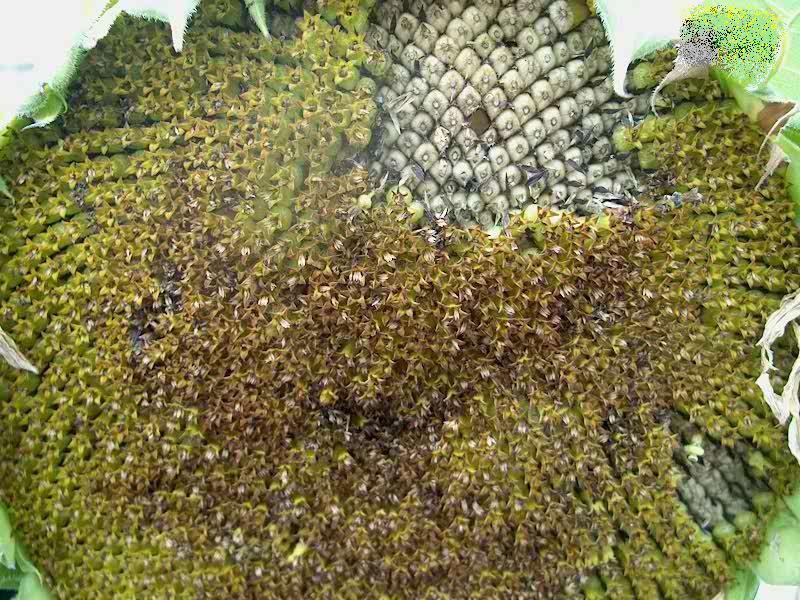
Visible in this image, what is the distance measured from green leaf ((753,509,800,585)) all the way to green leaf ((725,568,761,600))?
0.12 ft

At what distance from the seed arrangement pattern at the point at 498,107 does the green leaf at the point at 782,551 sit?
0.68m

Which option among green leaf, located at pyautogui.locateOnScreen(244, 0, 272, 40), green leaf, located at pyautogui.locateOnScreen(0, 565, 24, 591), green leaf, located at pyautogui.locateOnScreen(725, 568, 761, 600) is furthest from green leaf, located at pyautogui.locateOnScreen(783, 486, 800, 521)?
green leaf, located at pyautogui.locateOnScreen(0, 565, 24, 591)

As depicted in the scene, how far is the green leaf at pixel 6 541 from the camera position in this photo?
4.66ft

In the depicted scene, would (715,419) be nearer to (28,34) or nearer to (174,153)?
(174,153)

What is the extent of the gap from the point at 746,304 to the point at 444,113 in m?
0.64

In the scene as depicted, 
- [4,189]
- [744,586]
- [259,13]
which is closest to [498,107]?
[259,13]

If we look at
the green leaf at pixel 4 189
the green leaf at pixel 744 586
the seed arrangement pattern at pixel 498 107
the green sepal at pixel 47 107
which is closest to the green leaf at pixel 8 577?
the green leaf at pixel 4 189

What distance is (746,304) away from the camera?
1.34m

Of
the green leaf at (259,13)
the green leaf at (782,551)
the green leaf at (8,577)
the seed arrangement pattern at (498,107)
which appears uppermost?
the green leaf at (259,13)

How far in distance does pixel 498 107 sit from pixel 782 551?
96cm

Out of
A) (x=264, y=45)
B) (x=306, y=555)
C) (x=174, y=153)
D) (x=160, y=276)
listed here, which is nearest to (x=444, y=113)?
(x=264, y=45)

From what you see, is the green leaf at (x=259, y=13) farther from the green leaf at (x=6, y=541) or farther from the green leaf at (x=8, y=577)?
the green leaf at (x=8, y=577)

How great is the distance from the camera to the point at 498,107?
137cm

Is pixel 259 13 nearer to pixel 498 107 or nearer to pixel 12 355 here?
pixel 498 107
